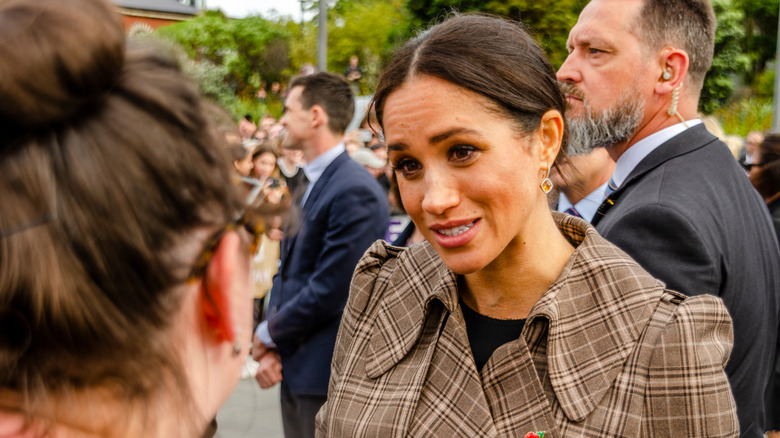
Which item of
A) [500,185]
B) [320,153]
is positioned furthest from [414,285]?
[320,153]

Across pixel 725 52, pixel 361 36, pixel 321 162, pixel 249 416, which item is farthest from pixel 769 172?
pixel 361 36

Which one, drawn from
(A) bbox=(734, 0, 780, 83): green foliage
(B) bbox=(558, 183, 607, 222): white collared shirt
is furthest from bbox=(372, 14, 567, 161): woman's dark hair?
(A) bbox=(734, 0, 780, 83): green foliage

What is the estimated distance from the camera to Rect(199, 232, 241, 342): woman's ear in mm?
988

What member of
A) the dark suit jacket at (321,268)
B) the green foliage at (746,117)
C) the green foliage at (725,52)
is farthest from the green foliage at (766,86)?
the dark suit jacket at (321,268)

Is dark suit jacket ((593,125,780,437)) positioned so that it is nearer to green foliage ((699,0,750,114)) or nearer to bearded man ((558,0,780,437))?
bearded man ((558,0,780,437))

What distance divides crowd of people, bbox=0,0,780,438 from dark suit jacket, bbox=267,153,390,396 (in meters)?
0.02

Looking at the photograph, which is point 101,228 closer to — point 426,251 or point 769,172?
point 426,251

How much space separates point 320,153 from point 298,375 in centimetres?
144

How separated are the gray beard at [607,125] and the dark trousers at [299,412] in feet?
6.65

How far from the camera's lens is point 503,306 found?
6.31 feet

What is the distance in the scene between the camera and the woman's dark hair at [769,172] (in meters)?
4.80

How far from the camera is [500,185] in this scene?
1.82 m

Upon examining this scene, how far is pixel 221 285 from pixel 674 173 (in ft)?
5.52

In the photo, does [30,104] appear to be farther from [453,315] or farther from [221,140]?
[453,315]
